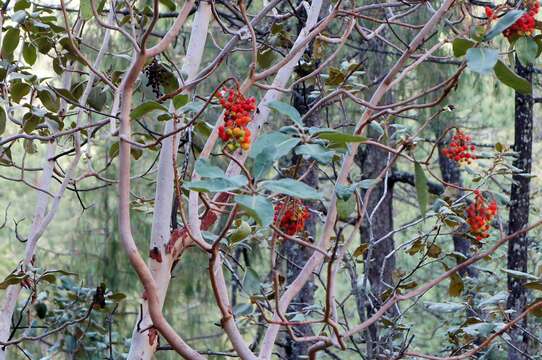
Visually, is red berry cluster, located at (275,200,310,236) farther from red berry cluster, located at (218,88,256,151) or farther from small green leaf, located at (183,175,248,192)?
small green leaf, located at (183,175,248,192)

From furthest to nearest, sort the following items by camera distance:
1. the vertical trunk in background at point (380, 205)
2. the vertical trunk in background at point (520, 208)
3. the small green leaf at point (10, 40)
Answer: the vertical trunk in background at point (380, 205) → the vertical trunk in background at point (520, 208) → the small green leaf at point (10, 40)

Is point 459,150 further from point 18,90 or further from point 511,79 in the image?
point 18,90

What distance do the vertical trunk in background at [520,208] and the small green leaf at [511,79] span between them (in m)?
1.78

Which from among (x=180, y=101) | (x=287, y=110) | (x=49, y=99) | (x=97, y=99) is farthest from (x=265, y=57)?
(x=287, y=110)

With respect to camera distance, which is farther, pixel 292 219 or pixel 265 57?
pixel 265 57

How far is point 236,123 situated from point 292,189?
0.26 meters

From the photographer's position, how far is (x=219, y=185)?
3.46 feet

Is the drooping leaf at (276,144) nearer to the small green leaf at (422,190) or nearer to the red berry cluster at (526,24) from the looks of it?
the small green leaf at (422,190)

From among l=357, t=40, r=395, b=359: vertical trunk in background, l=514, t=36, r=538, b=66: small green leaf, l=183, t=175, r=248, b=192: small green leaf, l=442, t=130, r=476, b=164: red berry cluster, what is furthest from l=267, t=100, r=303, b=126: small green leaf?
l=357, t=40, r=395, b=359: vertical trunk in background

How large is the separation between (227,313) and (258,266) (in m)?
5.95

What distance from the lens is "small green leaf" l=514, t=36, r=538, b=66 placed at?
55.8 inches

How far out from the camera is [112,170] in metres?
5.66

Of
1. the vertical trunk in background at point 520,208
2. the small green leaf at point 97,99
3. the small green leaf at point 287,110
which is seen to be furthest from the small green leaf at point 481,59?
the vertical trunk in background at point 520,208

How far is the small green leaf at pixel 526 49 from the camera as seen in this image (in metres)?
1.42
